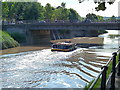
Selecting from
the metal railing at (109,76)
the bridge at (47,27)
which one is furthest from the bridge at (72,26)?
the metal railing at (109,76)

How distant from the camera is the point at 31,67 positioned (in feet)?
83.1

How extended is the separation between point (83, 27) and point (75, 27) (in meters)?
2.08

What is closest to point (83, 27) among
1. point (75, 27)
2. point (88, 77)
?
point (75, 27)

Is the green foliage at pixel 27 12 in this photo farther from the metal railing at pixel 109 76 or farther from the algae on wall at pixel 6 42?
the metal railing at pixel 109 76

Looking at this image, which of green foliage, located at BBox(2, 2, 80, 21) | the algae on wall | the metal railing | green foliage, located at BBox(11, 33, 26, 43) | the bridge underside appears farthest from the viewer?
green foliage, located at BBox(2, 2, 80, 21)

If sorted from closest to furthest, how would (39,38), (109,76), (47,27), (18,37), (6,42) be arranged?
(109,76) < (6,42) < (18,37) < (47,27) < (39,38)

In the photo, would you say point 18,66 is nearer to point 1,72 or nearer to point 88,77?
point 1,72

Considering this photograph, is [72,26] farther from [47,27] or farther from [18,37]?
[18,37]

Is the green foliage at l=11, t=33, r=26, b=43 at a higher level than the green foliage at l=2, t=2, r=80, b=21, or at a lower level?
lower

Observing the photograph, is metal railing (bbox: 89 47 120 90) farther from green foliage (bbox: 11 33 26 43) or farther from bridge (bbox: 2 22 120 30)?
green foliage (bbox: 11 33 26 43)

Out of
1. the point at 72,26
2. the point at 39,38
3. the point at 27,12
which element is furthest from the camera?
the point at 27,12

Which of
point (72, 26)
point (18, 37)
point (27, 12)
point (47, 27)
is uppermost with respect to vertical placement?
point (27, 12)

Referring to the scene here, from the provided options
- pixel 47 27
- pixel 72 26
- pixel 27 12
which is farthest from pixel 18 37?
pixel 27 12

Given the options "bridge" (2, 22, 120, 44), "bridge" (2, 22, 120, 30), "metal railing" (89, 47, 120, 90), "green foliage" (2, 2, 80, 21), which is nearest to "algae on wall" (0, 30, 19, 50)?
"bridge" (2, 22, 120, 44)
